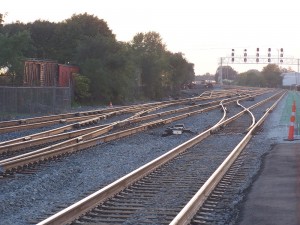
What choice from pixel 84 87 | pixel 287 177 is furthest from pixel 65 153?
pixel 84 87

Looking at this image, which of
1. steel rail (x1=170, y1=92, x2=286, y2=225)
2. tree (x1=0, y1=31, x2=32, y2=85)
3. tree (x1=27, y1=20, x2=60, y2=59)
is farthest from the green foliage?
steel rail (x1=170, y1=92, x2=286, y2=225)

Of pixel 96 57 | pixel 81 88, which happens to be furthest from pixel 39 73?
pixel 96 57

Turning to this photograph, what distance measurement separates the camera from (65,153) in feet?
50.2

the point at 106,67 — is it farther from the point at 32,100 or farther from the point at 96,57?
the point at 32,100

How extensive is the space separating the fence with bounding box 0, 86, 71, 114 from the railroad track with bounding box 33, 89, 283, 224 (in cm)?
1719

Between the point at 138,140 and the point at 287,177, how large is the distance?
8222 mm

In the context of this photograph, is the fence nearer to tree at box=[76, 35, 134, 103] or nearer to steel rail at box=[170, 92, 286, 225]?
tree at box=[76, 35, 134, 103]

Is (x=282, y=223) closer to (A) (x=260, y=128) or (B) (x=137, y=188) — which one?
(B) (x=137, y=188)

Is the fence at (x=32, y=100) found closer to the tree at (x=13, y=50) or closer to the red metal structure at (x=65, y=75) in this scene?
the tree at (x=13, y=50)

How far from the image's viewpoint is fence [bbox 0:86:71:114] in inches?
1224

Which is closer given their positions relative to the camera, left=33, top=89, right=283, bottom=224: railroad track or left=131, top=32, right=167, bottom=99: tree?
left=33, top=89, right=283, bottom=224: railroad track

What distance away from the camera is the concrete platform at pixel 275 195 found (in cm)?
830

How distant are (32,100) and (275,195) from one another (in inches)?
946

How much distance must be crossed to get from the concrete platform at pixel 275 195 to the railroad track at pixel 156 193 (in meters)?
0.78
